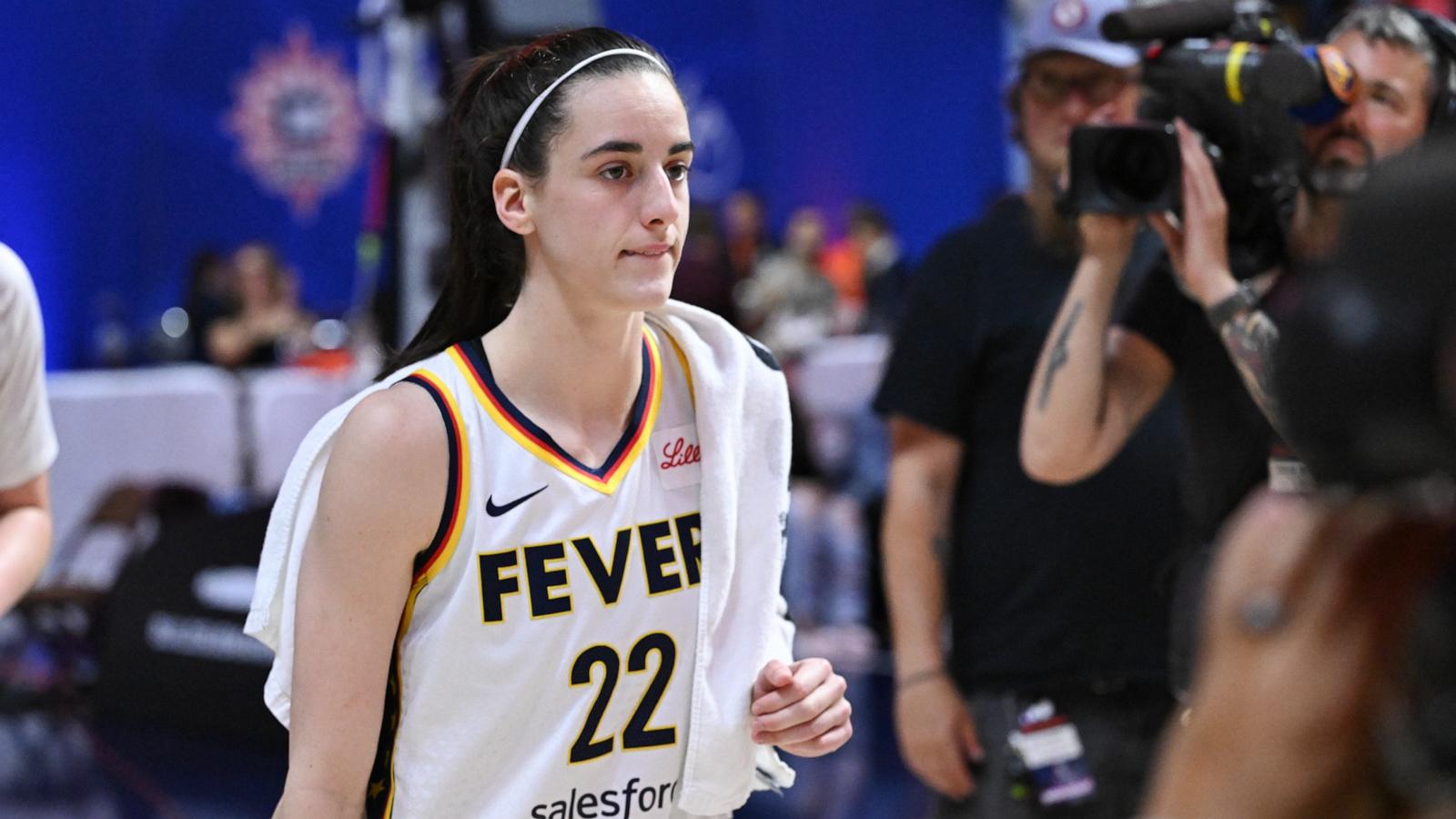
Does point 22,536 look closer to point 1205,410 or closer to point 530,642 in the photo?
point 530,642

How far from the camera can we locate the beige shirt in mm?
2857

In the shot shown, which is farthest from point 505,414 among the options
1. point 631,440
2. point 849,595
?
point 849,595

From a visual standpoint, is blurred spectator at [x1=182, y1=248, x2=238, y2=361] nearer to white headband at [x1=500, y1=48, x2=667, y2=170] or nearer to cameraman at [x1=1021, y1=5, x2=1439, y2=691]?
cameraman at [x1=1021, y1=5, x2=1439, y2=691]

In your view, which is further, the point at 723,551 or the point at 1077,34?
the point at 1077,34

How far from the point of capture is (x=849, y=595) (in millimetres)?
8742

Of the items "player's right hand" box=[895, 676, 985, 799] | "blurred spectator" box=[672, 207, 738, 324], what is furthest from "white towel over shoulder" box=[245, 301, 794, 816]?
"blurred spectator" box=[672, 207, 738, 324]

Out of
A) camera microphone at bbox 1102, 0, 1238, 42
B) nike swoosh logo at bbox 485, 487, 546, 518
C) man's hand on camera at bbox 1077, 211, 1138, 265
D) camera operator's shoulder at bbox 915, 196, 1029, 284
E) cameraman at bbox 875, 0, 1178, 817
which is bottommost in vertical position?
cameraman at bbox 875, 0, 1178, 817

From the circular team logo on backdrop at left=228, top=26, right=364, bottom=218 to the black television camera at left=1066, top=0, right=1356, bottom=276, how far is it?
1157cm

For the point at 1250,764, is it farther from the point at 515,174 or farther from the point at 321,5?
the point at 321,5

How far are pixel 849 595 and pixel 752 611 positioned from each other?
6.32m

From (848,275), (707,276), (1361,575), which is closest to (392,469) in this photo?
(1361,575)

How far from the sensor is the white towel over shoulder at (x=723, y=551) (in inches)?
93.1

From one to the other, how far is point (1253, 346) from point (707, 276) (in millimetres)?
6648

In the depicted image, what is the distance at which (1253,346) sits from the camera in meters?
2.60
